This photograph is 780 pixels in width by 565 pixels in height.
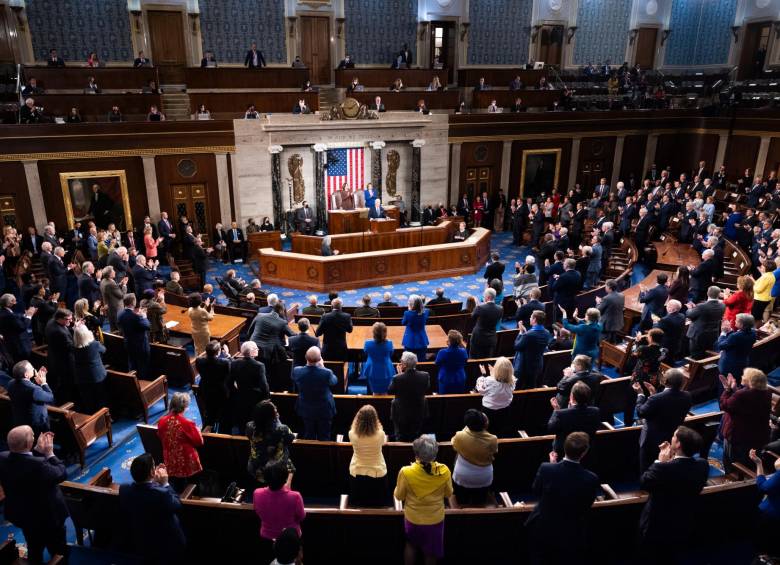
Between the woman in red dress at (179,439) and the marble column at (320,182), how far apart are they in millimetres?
12559

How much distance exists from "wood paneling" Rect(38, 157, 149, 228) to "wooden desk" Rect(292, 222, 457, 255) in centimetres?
424

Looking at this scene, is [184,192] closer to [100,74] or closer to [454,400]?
[100,74]

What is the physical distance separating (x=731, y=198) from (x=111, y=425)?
1626cm

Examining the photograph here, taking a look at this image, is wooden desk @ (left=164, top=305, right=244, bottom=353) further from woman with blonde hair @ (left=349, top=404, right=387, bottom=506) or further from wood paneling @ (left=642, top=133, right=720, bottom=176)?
wood paneling @ (left=642, top=133, right=720, bottom=176)

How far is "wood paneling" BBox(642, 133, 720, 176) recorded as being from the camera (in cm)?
1894

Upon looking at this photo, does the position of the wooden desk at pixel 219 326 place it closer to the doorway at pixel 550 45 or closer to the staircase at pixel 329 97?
the staircase at pixel 329 97

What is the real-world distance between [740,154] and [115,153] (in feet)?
61.2

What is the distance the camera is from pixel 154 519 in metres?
3.44

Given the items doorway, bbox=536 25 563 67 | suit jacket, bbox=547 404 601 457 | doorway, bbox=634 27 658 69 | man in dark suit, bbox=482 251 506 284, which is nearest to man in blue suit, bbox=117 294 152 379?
suit jacket, bbox=547 404 601 457

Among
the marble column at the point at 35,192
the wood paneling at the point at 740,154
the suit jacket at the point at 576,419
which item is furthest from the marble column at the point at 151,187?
the wood paneling at the point at 740,154

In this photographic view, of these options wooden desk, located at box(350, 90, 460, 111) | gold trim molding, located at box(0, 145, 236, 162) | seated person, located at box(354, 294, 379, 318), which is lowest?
seated person, located at box(354, 294, 379, 318)

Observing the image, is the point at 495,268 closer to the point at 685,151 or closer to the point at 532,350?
the point at 532,350

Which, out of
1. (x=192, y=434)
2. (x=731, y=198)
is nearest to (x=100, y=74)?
(x=192, y=434)

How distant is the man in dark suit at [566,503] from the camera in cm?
327
